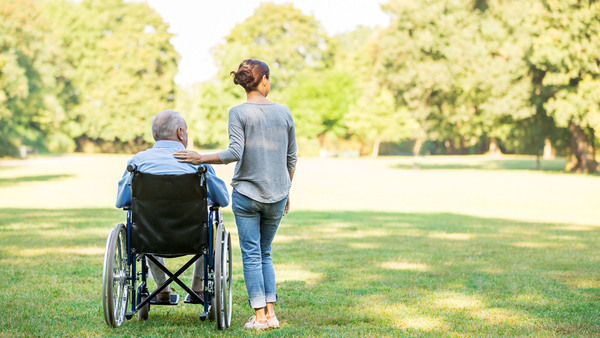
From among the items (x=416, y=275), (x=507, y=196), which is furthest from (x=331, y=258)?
(x=507, y=196)

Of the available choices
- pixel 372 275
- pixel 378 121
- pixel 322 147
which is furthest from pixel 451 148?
pixel 372 275

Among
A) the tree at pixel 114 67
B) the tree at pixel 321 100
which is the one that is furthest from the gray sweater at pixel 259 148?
the tree at pixel 114 67

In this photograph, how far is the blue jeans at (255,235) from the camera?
3947 mm

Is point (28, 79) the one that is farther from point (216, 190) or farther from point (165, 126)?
point (216, 190)

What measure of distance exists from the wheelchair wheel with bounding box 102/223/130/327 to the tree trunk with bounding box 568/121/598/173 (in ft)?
103

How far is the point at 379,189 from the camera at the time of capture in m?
21.3

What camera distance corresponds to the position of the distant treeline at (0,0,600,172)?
29359 mm

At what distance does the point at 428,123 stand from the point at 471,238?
106 ft

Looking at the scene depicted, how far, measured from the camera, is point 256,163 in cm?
393

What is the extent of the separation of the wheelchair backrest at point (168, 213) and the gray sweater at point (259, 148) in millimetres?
300

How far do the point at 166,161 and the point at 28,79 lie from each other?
3900cm

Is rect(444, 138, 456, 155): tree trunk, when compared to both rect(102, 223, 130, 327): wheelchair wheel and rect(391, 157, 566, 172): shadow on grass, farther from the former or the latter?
rect(102, 223, 130, 327): wheelchair wheel

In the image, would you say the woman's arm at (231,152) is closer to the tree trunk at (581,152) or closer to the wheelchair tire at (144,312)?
the wheelchair tire at (144,312)

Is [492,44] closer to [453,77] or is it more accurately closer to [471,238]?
[453,77]
